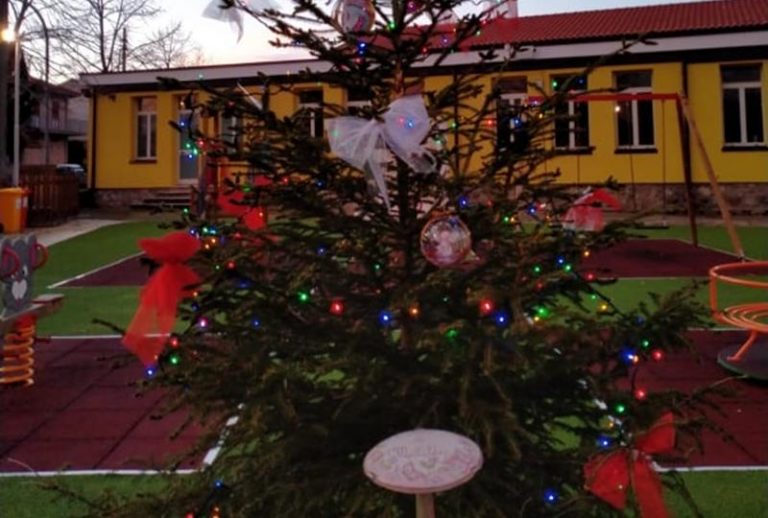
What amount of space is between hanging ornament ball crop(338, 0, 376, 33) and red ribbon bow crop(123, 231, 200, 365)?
912mm

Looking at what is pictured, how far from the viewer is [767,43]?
2077 centimetres

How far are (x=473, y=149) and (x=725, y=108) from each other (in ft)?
72.5

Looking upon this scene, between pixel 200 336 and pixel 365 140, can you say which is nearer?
pixel 365 140

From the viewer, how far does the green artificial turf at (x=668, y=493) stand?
3.58m

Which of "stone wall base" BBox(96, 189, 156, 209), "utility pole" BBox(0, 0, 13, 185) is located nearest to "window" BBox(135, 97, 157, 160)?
"stone wall base" BBox(96, 189, 156, 209)

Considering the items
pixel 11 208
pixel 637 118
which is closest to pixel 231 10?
pixel 11 208

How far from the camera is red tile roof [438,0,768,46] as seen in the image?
71.9 feet

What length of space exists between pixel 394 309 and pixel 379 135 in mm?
562

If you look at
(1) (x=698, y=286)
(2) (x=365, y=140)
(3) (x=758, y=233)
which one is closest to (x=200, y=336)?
(2) (x=365, y=140)

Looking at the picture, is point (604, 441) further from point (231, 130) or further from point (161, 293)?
point (231, 130)

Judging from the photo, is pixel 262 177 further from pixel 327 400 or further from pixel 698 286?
pixel 698 286

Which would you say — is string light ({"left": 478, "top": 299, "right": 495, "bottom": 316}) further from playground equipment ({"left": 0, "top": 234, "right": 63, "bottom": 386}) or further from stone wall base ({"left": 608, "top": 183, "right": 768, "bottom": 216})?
stone wall base ({"left": 608, "top": 183, "right": 768, "bottom": 216})

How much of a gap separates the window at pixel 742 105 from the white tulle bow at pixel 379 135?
22376 millimetres

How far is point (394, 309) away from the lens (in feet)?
7.39
